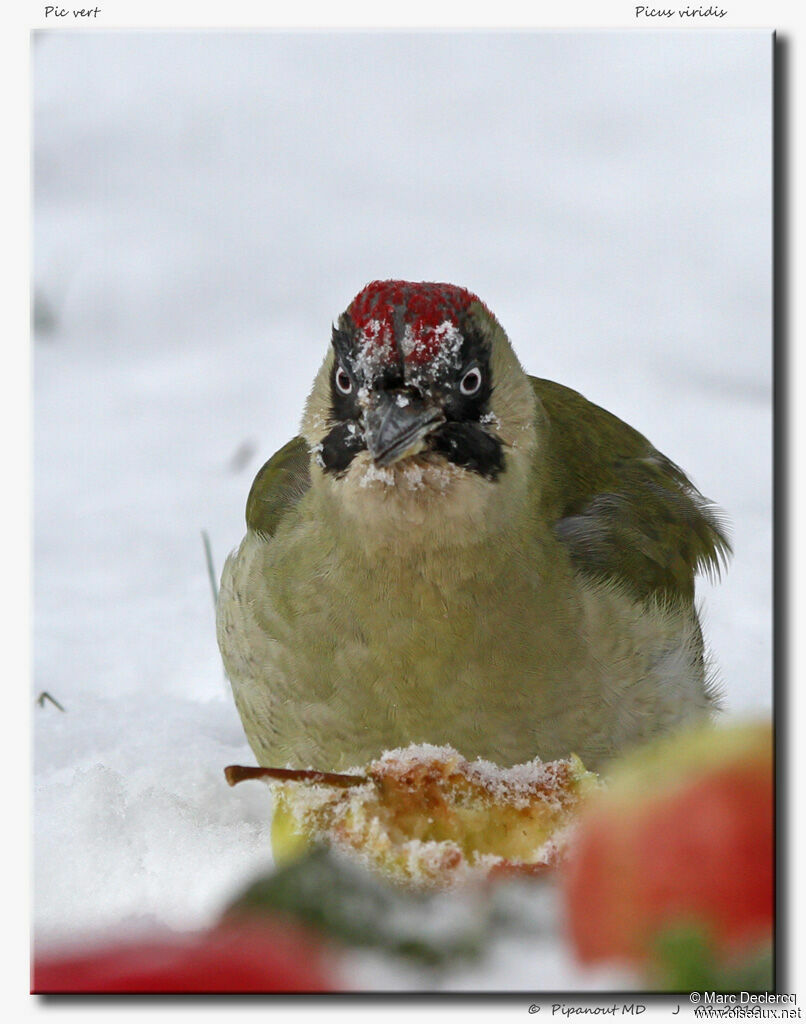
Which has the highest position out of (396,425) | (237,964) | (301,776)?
(396,425)

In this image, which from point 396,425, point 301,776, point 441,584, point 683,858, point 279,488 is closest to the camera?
point 683,858

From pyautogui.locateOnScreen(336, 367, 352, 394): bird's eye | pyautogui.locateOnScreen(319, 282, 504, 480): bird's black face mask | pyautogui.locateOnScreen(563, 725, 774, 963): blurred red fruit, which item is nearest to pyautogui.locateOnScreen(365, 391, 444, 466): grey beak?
pyautogui.locateOnScreen(319, 282, 504, 480): bird's black face mask

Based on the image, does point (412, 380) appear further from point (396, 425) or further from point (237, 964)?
point (237, 964)

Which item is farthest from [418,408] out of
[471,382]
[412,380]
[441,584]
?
[441,584]

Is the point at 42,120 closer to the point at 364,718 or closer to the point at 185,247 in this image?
the point at 185,247

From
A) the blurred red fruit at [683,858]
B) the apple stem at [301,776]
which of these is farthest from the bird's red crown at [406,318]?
the blurred red fruit at [683,858]

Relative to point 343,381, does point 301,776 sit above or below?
below

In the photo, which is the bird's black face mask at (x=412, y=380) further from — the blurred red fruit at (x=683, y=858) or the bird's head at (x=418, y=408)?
the blurred red fruit at (x=683, y=858)

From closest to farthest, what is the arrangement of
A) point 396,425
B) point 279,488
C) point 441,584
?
point 396,425, point 441,584, point 279,488
